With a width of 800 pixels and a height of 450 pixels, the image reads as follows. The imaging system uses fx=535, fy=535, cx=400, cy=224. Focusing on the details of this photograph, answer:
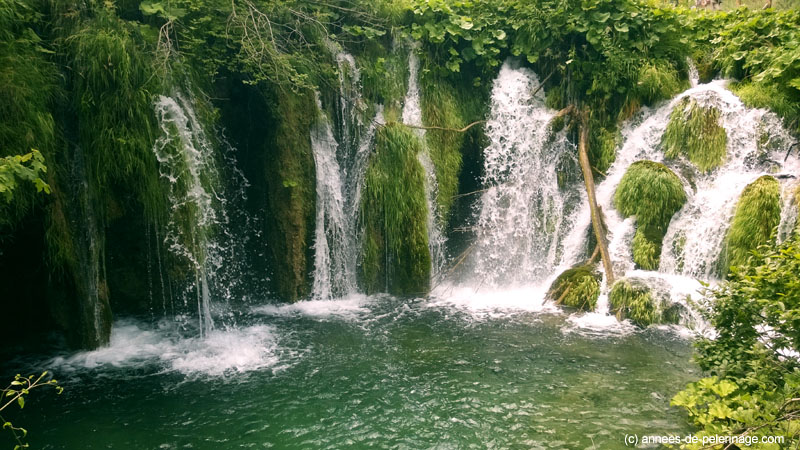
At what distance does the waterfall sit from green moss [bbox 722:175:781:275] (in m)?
2.43

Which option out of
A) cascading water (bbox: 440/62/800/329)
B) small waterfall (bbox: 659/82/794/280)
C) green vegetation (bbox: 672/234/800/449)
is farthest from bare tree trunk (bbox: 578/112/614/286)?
green vegetation (bbox: 672/234/800/449)

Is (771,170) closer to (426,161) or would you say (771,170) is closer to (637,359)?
(637,359)

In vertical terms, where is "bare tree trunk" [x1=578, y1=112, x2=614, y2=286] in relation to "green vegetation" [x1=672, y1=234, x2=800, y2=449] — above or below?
above

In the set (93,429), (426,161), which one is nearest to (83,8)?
(93,429)

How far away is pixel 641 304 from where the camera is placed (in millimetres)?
7191

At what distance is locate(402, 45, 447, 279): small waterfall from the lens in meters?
8.88

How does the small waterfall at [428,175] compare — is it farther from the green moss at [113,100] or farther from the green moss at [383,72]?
the green moss at [113,100]

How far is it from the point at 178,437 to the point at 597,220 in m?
6.37

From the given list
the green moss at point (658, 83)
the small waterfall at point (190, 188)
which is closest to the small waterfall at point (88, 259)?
the small waterfall at point (190, 188)

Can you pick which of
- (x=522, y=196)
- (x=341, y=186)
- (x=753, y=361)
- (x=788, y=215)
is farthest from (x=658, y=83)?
(x=753, y=361)

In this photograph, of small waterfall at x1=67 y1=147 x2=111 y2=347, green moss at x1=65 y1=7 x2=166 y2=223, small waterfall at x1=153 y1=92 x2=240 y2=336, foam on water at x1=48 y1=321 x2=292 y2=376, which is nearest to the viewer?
green moss at x1=65 y1=7 x2=166 y2=223

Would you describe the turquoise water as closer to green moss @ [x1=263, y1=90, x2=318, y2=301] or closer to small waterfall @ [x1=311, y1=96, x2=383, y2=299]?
green moss @ [x1=263, y1=90, x2=318, y2=301]

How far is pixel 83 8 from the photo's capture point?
5.90m

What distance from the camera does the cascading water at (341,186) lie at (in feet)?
27.7
